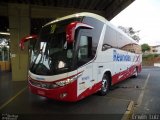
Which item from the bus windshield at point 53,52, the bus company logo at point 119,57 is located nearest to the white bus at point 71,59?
the bus windshield at point 53,52

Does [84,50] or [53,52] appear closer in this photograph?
[53,52]

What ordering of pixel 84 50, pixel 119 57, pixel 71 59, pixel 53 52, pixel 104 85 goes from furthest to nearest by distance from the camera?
pixel 119 57, pixel 104 85, pixel 84 50, pixel 53 52, pixel 71 59

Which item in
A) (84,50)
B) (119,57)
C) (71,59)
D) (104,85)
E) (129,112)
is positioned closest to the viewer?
(129,112)

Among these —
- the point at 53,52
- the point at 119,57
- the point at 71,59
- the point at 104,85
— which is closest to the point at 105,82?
the point at 104,85

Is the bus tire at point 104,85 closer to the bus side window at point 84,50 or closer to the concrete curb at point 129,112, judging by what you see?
the concrete curb at point 129,112

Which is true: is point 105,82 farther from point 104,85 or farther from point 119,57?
point 119,57

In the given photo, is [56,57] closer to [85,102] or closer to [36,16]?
[85,102]

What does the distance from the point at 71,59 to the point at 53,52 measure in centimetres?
70

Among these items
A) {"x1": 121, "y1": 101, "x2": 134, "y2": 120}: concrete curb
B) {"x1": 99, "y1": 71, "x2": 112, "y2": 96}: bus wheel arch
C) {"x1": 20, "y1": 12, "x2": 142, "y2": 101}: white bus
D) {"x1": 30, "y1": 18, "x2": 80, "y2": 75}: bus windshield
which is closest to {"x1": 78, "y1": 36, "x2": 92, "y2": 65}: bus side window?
{"x1": 20, "y1": 12, "x2": 142, "y2": 101}: white bus

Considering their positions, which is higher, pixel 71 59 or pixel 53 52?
pixel 53 52

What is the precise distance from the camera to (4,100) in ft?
27.9

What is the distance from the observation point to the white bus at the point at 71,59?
6.55 meters

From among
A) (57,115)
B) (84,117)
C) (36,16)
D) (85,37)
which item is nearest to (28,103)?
(57,115)

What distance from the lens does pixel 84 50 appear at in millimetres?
7121
